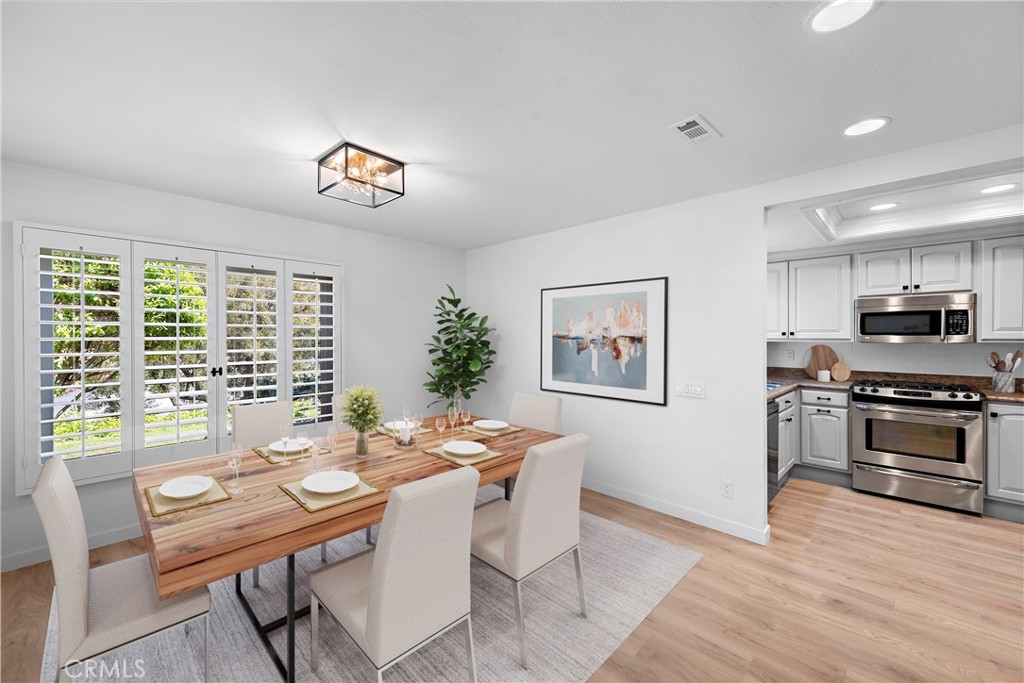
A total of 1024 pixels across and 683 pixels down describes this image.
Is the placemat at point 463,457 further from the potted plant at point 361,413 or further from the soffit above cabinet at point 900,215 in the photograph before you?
the soffit above cabinet at point 900,215

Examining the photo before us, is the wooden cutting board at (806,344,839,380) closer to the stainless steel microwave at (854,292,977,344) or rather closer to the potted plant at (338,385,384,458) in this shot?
the stainless steel microwave at (854,292,977,344)

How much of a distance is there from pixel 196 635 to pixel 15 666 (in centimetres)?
65

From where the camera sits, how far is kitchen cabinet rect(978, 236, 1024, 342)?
340 centimetres

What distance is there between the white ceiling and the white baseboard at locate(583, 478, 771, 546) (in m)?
2.39

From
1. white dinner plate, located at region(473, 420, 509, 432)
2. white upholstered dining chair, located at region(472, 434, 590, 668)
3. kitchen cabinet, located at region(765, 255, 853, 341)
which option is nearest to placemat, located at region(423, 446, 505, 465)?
white upholstered dining chair, located at region(472, 434, 590, 668)

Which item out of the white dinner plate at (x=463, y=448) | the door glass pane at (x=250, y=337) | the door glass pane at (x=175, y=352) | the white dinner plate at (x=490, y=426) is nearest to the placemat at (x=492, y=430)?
the white dinner plate at (x=490, y=426)

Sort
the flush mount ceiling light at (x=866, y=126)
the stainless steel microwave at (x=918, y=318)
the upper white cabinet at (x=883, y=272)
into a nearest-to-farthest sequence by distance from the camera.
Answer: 1. the flush mount ceiling light at (x=866, y=126)
2. the stainless steel microwave at (x=918, y=318)
3. the upper white cabinet at (x=883, y=272)

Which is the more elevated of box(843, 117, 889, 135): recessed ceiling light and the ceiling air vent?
the ceiling air vent

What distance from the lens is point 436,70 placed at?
1.62 m

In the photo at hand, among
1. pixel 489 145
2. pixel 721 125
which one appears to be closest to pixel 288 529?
pixel 489 145

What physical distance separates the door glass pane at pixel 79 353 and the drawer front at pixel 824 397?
5.76 metres

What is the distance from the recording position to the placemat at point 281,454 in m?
2.15

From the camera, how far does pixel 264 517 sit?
1508 mm

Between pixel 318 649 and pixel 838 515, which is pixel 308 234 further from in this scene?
pixel 838 515
